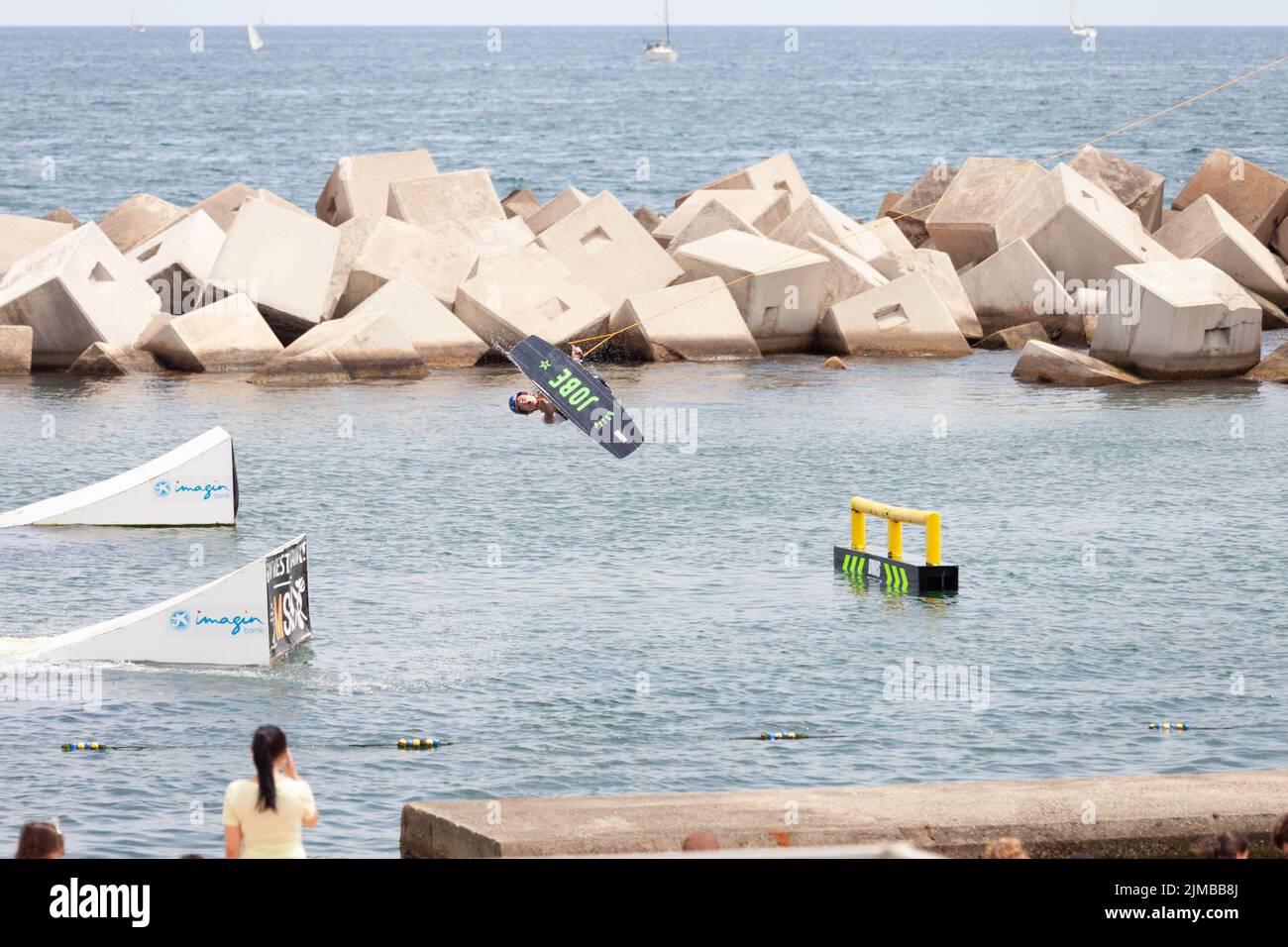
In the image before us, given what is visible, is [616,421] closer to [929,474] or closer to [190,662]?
[190,662]

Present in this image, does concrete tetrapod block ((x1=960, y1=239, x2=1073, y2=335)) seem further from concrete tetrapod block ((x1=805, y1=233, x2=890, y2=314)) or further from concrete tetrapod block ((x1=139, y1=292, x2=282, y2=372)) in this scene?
concrete tetrapod block ((x1=139, y1=292, x2=282, y2=372))

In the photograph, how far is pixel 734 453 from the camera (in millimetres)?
33688

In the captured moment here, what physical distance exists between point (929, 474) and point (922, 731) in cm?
1352

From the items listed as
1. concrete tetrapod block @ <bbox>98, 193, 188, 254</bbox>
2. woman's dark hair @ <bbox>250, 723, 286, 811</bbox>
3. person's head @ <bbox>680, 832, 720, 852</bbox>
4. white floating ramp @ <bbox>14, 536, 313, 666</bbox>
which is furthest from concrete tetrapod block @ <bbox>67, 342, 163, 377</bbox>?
person's head @ <bbox>680, 832, 720, 852</bbox>

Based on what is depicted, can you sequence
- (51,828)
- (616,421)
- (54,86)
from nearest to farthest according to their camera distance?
1. (51,828)
2. (616,421)
3. (54,86)

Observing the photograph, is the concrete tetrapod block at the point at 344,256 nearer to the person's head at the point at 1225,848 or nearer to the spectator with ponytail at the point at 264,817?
the spectator with ponytail at the point at 264,817

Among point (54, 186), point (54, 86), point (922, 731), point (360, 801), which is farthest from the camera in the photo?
point (54, 86)

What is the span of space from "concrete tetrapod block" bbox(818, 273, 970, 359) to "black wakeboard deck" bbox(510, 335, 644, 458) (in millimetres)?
20192

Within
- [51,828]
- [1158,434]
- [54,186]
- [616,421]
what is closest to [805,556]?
[616,421]

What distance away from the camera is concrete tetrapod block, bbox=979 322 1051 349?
145 feet

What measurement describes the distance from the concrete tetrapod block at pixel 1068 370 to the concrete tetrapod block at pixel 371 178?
52.6 ft

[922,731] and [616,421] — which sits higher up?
[616,421]

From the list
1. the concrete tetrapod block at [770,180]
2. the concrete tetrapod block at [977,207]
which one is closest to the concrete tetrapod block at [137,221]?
the concrete tetrapod block at [770,180]
